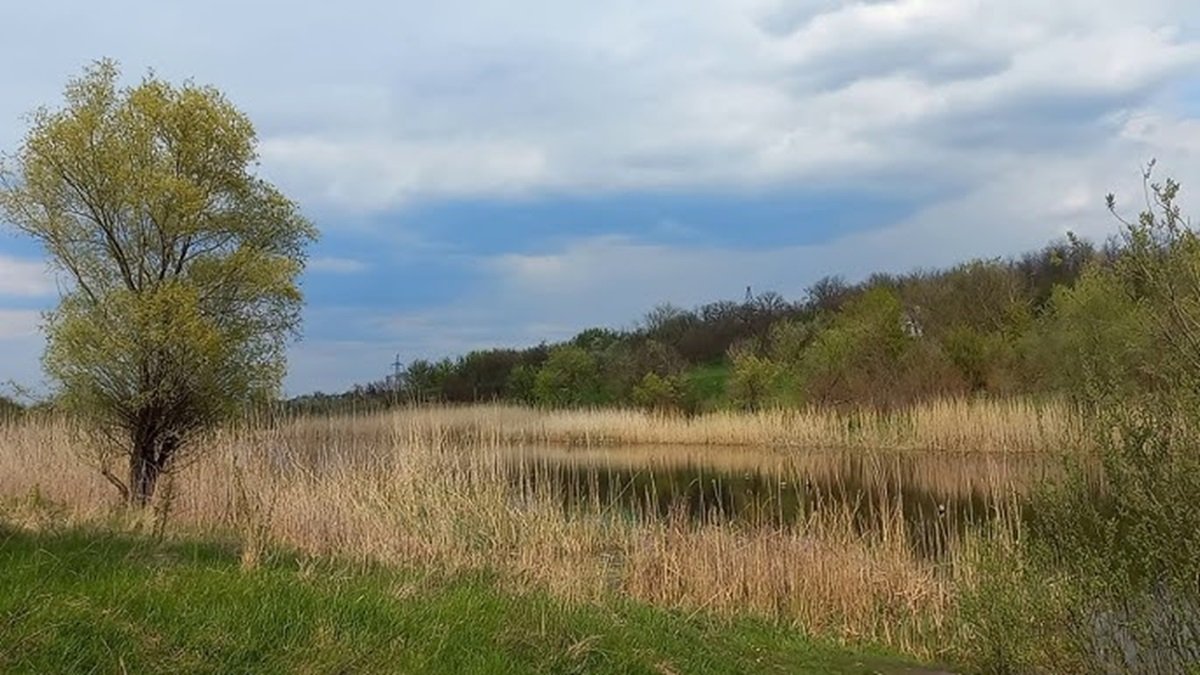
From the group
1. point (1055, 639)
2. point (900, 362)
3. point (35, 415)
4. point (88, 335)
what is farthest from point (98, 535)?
point (900, 362)

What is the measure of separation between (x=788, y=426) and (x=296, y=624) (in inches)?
878

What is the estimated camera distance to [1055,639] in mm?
6293

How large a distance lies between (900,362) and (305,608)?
97.6 feet

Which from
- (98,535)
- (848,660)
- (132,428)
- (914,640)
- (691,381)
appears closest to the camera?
(98,535)

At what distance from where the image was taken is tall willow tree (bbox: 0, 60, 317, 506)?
10.1m

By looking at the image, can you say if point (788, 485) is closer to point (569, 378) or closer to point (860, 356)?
point (860, 356)

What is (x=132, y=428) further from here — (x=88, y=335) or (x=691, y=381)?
(x=691, y=381)

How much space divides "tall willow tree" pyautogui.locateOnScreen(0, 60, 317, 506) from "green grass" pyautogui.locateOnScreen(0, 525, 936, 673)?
3.44 m

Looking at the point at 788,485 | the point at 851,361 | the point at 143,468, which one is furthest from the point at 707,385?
the point at 143,468

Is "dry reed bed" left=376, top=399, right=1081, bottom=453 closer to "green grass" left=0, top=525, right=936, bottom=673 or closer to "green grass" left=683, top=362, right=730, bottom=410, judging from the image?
"green grass" left=0, top=525, right=936, bottom=673

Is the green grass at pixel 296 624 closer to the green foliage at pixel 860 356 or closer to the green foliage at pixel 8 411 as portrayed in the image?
the green foliage at pixel 8 411

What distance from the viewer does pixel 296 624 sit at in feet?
16.5

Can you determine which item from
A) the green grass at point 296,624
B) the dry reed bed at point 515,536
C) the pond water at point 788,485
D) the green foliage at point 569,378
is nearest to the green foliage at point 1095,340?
the pond water at point 788,485

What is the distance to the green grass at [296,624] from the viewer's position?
14.6ft
